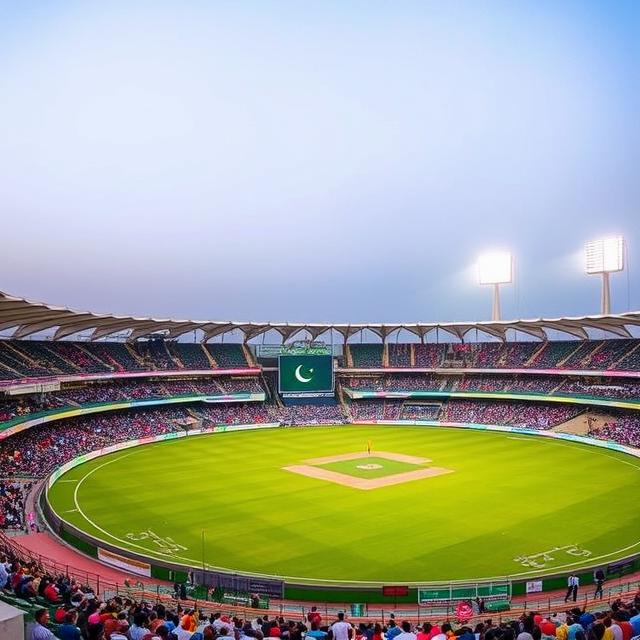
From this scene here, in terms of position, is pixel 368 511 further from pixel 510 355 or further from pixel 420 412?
pixel 510 355

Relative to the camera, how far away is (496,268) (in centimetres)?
8119

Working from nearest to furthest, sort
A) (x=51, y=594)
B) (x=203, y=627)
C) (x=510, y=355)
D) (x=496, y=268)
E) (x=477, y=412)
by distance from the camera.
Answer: (x=203, y=627)
(x=51, y=594)
(x=477, y=412)
(x=510, y=355)
(x=496, y=268)

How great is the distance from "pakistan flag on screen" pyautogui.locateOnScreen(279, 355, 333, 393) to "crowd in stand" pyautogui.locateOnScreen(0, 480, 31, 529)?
3978cm

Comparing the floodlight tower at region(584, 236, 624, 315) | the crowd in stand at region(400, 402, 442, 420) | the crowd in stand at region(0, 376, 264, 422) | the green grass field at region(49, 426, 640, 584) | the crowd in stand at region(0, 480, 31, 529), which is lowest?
the green grass field at region(49, 426, 640, 584)

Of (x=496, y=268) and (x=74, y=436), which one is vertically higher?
(x=496, y=268)

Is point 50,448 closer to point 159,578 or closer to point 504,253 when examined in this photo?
point 159,578

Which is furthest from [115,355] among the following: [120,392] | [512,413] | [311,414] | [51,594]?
[51,594]

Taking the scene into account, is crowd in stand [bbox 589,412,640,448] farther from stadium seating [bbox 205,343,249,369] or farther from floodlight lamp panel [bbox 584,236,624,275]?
stadium seating [bbox 205,343,249,369]

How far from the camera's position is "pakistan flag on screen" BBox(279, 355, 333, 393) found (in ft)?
255

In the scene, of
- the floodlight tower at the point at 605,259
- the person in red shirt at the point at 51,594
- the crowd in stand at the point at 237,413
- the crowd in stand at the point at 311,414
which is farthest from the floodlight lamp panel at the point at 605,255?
the person in red shirt at the point at 51,594

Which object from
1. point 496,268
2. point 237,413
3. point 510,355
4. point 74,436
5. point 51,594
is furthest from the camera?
point 496,268

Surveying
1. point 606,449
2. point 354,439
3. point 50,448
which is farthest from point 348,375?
point 50,448

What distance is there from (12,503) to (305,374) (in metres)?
46.1

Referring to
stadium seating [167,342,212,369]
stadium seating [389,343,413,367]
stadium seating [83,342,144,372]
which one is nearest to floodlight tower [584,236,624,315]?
stadium seating [389,343,413,367]
